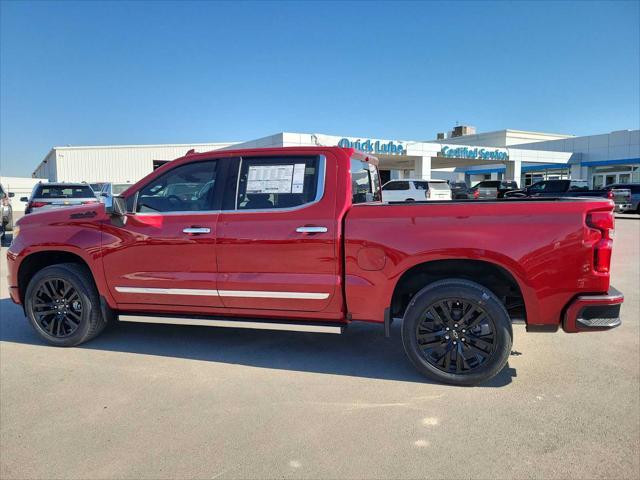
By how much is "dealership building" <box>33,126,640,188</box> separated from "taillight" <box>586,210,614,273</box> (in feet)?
64.6

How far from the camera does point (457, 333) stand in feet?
12.3

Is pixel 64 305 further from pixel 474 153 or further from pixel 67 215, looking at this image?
pixel 474 153

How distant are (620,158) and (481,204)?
42241 millimetres

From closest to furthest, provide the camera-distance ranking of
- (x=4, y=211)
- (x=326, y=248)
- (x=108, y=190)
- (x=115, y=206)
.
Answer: (x=326, y=248), (x=115, y=206), (x=4, y=211), (x=108, y=190)

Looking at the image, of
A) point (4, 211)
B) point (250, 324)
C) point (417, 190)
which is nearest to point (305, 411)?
point (250, 324)

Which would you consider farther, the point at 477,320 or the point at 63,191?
the point at 63,191

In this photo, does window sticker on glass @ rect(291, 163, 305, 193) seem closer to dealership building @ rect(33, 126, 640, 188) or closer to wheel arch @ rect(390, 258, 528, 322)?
wheel arch @ rect(390, 258, 528, 322)

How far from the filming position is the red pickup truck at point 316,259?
11.5 ft

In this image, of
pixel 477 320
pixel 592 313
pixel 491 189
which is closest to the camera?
pixel 592 313

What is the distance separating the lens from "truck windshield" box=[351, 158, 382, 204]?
431 cm

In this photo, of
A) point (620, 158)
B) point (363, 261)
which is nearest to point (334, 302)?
point (363, 261)

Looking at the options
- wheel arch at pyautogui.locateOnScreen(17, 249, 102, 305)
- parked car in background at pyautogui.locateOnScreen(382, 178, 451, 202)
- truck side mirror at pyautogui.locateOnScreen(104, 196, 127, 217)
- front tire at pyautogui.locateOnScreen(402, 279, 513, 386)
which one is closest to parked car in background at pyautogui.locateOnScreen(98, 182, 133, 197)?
truck side mirror at pyautogui.locateOnScreen(104, 196, 127, 217)

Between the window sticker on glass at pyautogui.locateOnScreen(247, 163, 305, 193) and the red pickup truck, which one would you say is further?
the window sticker on glass at pyautogui.locateOnScreen(247, 163, 305, 193)

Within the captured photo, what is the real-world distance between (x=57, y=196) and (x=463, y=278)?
12.2 metres
